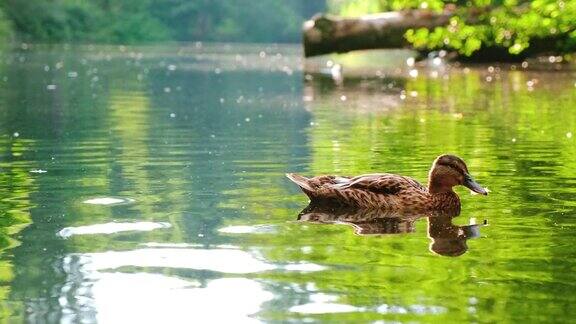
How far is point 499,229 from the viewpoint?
9422 mm

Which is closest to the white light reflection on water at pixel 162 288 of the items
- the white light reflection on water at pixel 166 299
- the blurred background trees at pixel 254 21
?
the white light reflection on water at pixel 166 299

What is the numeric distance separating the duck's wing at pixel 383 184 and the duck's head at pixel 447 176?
0.55 feet

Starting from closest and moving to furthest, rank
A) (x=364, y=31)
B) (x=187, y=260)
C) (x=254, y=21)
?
(x=187, y=260)
(x=364, y=31)
(x=254, y=21)

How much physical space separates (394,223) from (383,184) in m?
0.54

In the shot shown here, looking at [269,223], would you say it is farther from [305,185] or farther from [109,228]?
[109,228]

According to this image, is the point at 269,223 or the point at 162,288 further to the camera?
the point at 269,223

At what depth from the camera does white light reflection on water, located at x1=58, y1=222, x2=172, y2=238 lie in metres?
9.23

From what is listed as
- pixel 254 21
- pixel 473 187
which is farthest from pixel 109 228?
pixel 254 21

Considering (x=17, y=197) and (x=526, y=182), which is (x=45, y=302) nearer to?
(x=17, y=197)

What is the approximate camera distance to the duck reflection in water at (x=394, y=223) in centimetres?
894

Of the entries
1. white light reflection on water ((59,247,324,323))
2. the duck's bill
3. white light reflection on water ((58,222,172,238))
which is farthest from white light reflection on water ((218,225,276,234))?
the duck's bill

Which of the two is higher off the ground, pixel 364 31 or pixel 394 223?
pixel 364 31

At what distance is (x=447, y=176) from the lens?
10570 millimetres

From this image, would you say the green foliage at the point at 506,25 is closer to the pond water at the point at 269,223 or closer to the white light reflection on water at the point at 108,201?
the pond water at the point at 269,223
